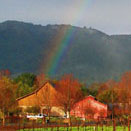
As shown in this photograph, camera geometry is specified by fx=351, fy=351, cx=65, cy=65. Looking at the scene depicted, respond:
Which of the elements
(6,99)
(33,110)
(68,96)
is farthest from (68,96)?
(6,99)

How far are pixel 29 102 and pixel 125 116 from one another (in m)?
19.9

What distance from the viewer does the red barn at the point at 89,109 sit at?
189 ft

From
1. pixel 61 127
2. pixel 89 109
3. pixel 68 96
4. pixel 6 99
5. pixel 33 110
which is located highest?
pixel 68 96

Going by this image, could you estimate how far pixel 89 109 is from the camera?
57656mm

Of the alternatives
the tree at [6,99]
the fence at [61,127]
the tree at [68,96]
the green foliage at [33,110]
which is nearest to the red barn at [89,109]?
the tree at [68,96]

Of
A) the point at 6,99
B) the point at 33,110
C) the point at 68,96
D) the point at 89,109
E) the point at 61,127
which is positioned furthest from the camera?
the point at 33,110

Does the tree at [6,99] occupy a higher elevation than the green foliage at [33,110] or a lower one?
higher

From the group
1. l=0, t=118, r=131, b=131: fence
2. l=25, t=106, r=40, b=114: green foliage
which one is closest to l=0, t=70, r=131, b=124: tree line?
l=25, t=106, r=40, b=114: green foliage

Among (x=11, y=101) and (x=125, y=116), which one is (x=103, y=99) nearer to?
(x=125, y=116)

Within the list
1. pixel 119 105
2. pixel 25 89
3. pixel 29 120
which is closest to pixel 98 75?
pixel 25 89

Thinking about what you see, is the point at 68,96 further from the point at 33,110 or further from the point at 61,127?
the point at 61,127

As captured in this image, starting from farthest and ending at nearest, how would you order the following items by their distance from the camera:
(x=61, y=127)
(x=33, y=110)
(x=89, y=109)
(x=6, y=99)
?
1. (x=33, y=110)
2. (x=89, y=109)
3. (x=6, y=99)
4. (x=61, y=127)

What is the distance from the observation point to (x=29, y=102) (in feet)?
227

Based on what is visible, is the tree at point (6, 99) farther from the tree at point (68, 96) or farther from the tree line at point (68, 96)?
Result: the tree at point (68, 96)
